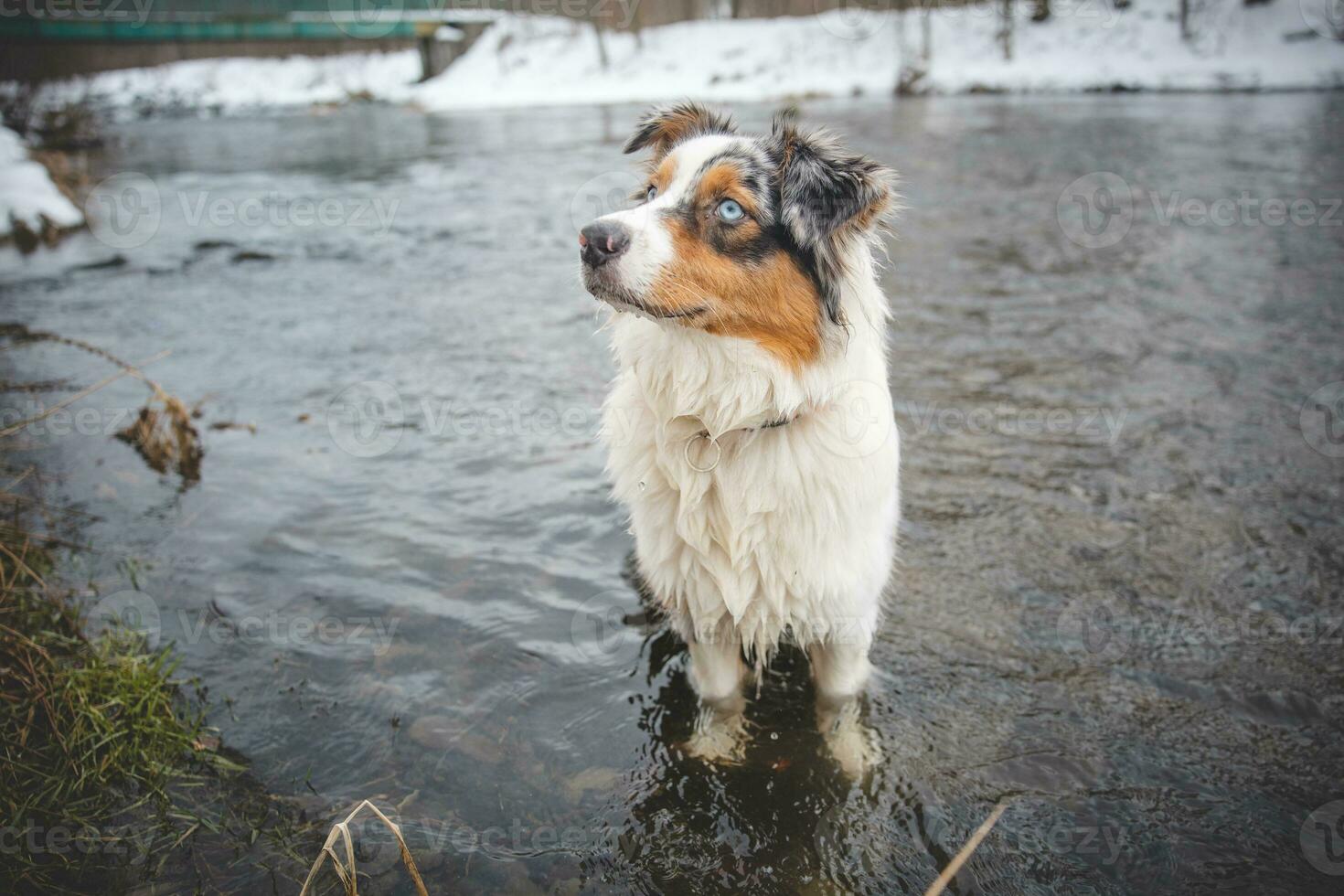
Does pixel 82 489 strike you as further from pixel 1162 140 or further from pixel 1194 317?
pixel 1162 140

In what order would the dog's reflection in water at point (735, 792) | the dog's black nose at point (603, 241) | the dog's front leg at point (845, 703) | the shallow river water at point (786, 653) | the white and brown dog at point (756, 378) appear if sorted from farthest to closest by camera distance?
the dog's front leg at point (845, 703) < the shallow river water at point (786, 653) < the dog's reflection in water at point (735, 792) < the white and brown dog at point (756, 378) < the dog's black nose at point (603, 241)

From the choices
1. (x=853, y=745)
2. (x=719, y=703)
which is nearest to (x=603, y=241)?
(x=719, y=703)

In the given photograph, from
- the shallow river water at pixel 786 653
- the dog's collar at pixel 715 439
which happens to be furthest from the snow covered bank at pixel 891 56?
the dog's collar at pixel 715 439

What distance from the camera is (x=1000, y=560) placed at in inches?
175

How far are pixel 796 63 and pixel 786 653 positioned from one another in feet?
120

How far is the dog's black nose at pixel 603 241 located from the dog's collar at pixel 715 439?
2.41 feet

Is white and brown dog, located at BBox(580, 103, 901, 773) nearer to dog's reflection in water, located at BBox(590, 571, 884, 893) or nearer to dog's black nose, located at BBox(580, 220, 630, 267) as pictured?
dog's black nose, located at BBox(580, 220, 630, 267)

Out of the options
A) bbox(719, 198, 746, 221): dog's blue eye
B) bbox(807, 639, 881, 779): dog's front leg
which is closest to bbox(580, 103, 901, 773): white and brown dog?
bbox(719, 198, 746, 221): dog's blue eye

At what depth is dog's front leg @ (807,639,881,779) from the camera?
3186 millimetres

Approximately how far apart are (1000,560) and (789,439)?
2.37 m

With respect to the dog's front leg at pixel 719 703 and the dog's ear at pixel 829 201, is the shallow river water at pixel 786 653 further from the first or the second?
the dog's ear at pixel 829 201

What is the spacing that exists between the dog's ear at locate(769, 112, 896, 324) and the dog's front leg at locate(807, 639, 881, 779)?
1.43 m

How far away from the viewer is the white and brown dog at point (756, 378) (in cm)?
261

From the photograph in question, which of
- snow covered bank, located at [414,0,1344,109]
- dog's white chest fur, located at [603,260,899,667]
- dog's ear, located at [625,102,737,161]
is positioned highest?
snow covered bank, located at [414,0,1344,109]
